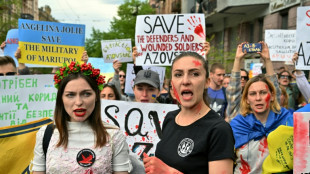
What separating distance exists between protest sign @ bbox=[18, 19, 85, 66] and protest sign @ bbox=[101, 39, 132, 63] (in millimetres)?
2602

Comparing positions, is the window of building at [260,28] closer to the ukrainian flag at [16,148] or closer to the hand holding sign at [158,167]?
the ukrainian flag at [16,148]

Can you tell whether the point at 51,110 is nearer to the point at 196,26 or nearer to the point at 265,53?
the point at 196,26

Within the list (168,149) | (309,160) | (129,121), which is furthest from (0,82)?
(309,160)

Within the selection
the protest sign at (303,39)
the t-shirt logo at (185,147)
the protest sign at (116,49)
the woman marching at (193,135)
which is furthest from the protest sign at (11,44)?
the t-shirt logo at (185,147)

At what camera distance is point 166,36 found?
593cm

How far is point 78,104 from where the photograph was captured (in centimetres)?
260

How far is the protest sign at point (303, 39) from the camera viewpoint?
18.7 ft

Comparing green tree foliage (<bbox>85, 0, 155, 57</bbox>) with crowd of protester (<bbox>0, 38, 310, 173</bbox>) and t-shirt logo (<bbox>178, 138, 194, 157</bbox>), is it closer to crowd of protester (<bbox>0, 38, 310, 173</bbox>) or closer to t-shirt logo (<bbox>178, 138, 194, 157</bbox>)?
crowd of protester (<bbox>0, 38, 310, 173</bbox>)

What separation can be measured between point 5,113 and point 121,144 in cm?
246

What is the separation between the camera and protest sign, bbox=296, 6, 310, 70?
18.7ft

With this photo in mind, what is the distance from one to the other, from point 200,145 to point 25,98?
10.8 ft

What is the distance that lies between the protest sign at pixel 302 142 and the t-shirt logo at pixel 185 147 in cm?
54

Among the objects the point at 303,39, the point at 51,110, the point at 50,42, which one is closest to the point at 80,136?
the point at 51,110

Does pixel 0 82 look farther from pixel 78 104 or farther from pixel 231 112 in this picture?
pixel 231 112
